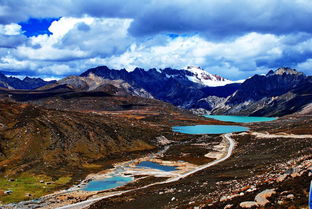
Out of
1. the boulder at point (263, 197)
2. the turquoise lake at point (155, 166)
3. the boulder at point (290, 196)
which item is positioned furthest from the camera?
the turquoise lake at point (155, 166)

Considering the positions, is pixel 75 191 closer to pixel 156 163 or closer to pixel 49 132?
pixel 156 163

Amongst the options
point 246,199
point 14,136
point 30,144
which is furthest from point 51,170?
point 246,199

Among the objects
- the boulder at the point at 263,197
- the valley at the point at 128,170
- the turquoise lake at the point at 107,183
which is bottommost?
the turquoise lake at the point at 107,183

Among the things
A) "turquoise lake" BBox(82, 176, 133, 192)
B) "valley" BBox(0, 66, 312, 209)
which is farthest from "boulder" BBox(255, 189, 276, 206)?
"turquoise lake" BBox(82, 176, 133, 192)

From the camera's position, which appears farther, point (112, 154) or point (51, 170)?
point (112, 154)

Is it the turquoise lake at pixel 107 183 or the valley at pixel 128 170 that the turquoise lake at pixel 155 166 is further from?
the turquoise lake at pixel 107 183

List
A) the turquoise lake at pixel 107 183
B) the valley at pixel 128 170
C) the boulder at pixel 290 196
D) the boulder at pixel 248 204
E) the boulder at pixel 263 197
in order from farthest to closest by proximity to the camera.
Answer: the turquoise lake at pixel 107 183 → the valley at pixel 128 170 → the boulder at pixel 248 204 → the boulder at pixel 263 197 → the boulder at pixel 290 196

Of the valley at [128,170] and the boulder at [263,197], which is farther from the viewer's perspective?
the valley at [128,170]

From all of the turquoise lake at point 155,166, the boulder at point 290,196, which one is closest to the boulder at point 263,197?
the boulder at point 290,196

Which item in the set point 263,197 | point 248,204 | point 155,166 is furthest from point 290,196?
point 155,166

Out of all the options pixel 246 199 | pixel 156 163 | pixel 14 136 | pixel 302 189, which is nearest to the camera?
pixel 302 189
